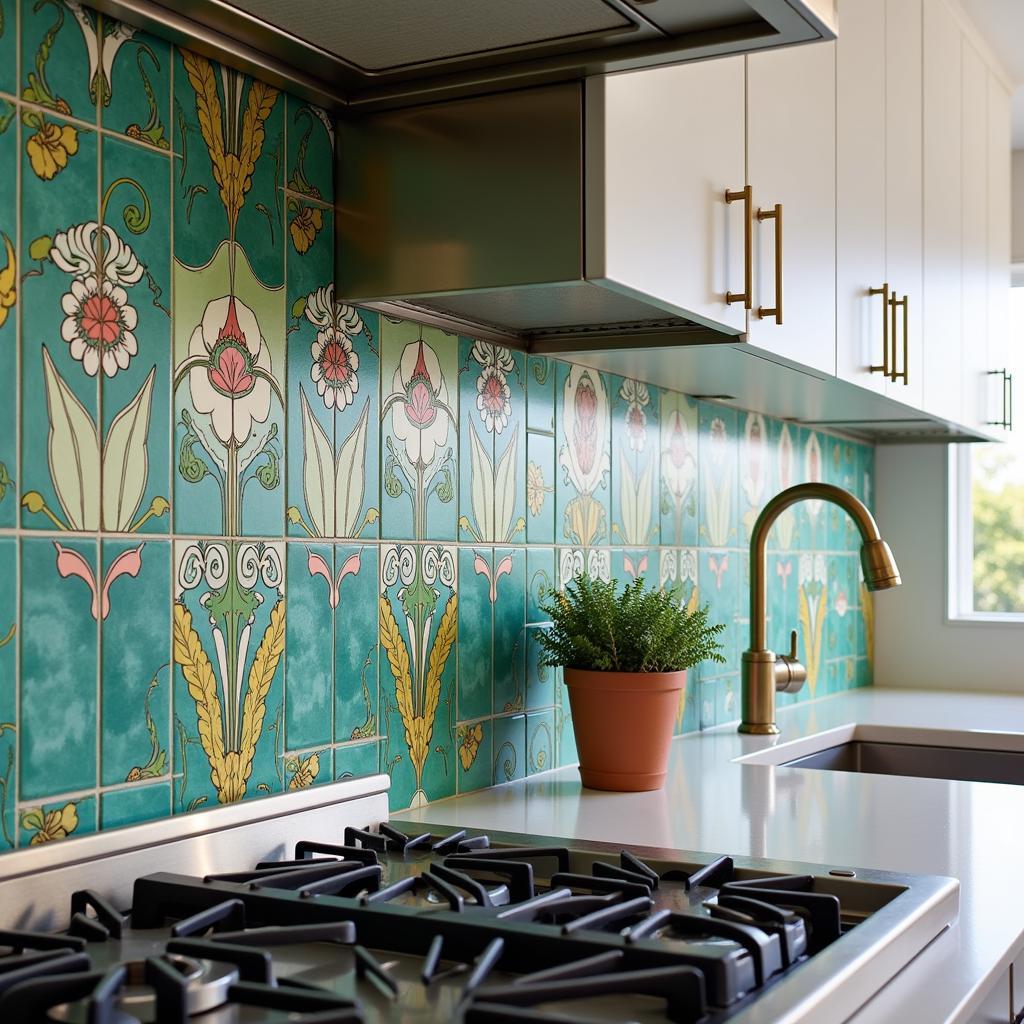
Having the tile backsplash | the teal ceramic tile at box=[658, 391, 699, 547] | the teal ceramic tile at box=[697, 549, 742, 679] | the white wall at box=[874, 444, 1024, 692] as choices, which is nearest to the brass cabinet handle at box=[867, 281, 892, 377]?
the teal ceramic tile at box=[658, 391, 699, 547]

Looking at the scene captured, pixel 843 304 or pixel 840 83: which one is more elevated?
pixel 840 83

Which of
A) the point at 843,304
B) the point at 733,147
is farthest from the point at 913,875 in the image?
the point at 843,304

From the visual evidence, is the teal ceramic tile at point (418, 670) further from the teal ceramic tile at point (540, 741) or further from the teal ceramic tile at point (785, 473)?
the teal ceramic tile at point (785, 473)

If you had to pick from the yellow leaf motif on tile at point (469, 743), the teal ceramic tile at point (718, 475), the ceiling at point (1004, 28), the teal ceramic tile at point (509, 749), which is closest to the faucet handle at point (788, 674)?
the teal ceramic tile at point (718, 475)

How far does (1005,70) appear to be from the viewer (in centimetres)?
297

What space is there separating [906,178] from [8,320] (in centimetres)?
178

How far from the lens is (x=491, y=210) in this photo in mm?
1349

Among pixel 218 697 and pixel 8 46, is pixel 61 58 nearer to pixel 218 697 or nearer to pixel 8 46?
pixel 8 46

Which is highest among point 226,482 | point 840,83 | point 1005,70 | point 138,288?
point 1005,70

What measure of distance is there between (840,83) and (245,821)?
4.68 feet

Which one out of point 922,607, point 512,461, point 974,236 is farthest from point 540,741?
point 922,607

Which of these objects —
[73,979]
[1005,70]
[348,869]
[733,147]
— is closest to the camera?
[73,979]

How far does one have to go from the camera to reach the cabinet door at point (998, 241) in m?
2.95

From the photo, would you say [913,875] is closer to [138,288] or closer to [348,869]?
[348,869]
